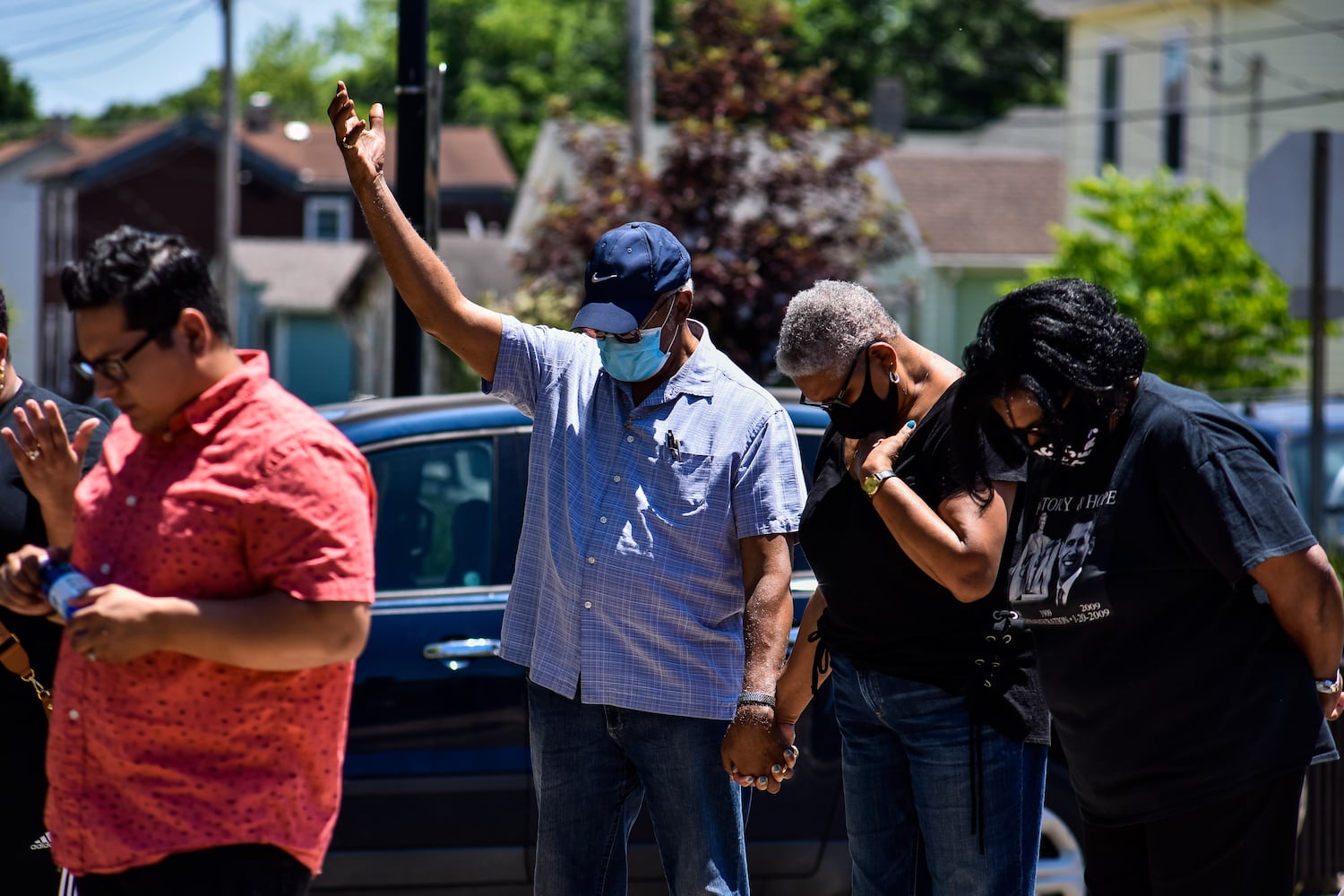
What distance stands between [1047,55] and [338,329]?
23310 mm

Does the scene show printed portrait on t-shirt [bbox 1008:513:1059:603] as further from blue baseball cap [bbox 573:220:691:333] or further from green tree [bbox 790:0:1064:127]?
green tree [bbox 790:0:1064:127]

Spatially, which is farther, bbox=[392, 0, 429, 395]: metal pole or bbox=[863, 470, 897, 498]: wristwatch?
bbox=[392, 0, 429, 395]: metal pole

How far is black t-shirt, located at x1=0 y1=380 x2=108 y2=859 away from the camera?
11.4ft

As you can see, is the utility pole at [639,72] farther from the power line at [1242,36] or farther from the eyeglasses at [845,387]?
the eyeglasses at [845,387]

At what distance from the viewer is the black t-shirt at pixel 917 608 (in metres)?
3.48

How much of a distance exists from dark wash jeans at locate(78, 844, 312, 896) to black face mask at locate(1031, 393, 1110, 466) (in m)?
1.72

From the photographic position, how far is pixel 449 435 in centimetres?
496

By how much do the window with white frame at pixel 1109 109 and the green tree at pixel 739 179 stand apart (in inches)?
608

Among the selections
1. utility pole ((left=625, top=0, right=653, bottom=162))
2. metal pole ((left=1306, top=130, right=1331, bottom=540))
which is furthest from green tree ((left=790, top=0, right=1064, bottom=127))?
metal pole ((left=1306, top=130, right=1331, bottom=540))

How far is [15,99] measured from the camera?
7669 cm

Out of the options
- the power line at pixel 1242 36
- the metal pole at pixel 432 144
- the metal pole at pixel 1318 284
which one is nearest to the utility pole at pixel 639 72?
the metal pole at pixel 1318 284

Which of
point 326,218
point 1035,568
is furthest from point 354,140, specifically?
point 326,218

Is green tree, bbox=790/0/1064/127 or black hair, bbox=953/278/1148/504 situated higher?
green tree, bbox=790/0/1064/127

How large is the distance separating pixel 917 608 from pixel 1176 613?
1.80ft
